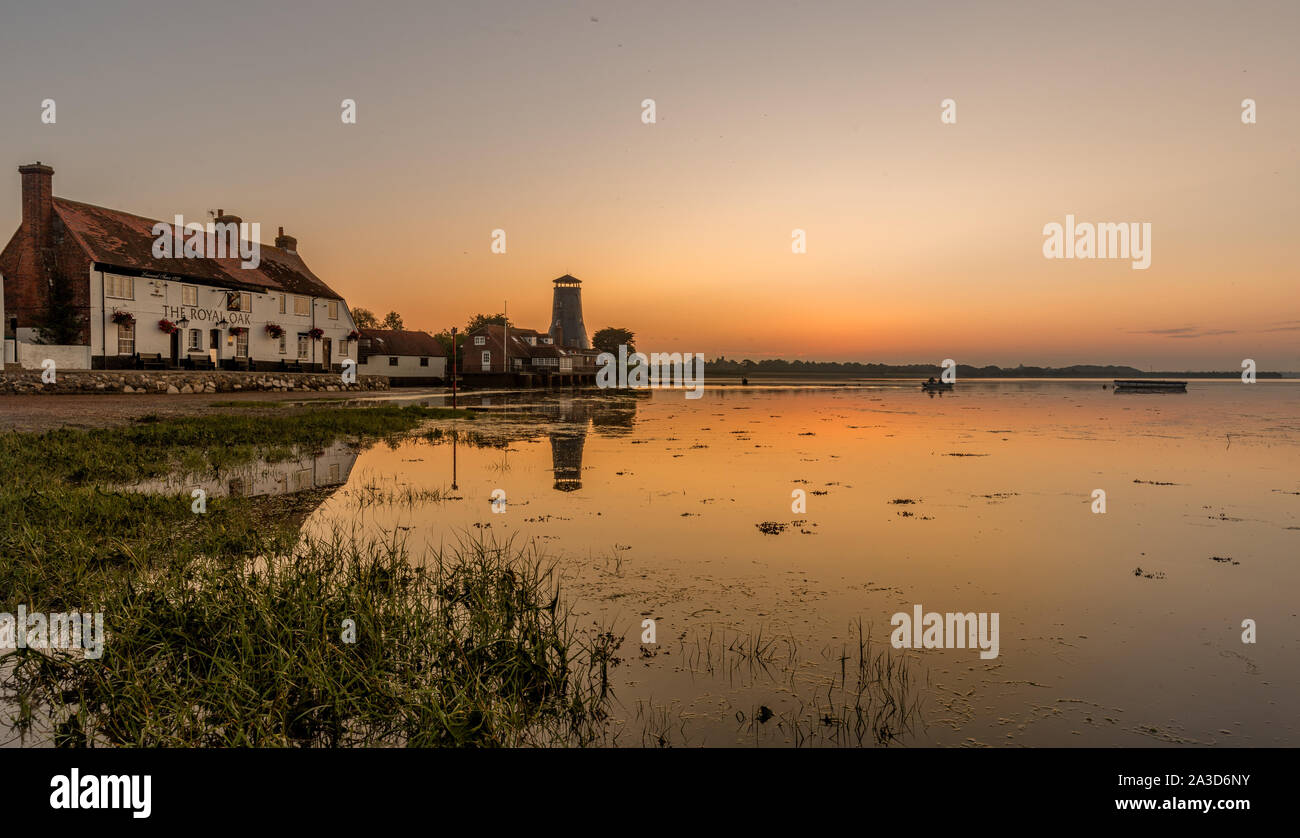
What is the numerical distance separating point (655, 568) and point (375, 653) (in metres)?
3.91

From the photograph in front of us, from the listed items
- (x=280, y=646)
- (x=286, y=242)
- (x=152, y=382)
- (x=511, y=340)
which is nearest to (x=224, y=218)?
(x=286, y=242)

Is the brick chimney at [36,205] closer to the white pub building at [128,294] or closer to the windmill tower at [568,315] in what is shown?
the white pub building at [128,294]

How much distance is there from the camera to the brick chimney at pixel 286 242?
183ft

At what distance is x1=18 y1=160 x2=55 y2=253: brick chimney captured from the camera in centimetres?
3588

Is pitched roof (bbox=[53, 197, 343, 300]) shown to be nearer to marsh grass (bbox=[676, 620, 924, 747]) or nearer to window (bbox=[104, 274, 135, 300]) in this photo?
window (bbox=[104, 274, 135, 300])

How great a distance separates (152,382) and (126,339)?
459 cm

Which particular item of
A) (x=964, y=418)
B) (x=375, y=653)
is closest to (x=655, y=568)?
(x=375, y=653)

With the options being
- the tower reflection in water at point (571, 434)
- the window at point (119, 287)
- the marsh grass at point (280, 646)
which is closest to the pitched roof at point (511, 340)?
the window at point (119, 287)

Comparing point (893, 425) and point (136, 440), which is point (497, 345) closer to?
point (893, 425)

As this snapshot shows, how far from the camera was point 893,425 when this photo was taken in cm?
3312

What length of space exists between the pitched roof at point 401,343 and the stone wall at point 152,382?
20241 millimetres

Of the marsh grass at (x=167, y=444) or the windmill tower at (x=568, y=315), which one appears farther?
the windmill tower at (x=568, y=315)

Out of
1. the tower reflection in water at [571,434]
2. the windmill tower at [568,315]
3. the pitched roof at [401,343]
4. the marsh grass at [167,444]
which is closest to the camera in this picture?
the marsh grass at [167,444]

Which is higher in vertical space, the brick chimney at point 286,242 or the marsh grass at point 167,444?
the brick chimney at point 286,242
